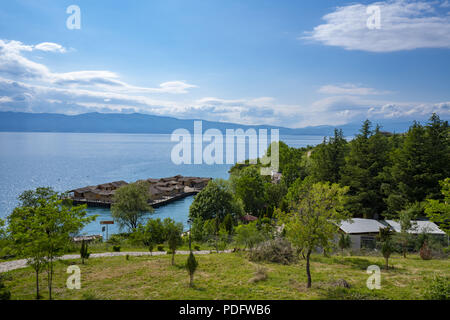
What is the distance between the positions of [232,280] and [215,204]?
21947 millimetres

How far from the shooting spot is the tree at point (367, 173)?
28.4m

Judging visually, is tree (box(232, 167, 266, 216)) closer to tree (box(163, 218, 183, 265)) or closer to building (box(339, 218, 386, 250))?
building (box(339, 218, 386, 250))

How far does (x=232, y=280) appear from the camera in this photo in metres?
12.1

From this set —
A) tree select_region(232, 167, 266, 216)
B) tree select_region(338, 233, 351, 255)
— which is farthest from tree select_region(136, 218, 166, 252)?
tree select_region(232, 167, 266, 216)

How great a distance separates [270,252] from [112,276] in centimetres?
881

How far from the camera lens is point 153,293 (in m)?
10.4

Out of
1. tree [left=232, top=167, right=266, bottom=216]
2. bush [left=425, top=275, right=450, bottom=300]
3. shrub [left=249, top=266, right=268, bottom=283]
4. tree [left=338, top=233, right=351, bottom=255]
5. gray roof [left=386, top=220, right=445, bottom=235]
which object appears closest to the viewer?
bush [left=425, top=275, right=450, bottom=300]

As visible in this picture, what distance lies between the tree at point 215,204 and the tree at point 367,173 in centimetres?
1396

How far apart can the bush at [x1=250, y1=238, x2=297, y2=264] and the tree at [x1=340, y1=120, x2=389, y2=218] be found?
1499 centimetres

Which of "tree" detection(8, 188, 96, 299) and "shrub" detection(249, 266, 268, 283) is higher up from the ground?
"tree" detection(8, 188, 96, 299)

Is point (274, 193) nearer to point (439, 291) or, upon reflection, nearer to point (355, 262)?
point (355, 262)

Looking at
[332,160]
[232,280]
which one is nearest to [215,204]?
[332,160]

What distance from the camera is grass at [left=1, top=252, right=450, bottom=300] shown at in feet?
33.4

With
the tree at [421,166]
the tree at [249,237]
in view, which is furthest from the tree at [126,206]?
the tree at [421,166]
